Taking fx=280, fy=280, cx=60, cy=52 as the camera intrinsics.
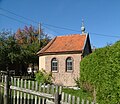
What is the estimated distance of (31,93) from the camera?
7.95m

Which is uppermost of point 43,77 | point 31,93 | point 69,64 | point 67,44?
point 67,44

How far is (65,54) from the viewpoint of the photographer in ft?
106

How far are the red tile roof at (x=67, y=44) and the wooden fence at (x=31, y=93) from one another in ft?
74.3

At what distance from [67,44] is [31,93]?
26.1m

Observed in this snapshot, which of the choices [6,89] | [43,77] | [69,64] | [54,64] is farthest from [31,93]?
[54,64]

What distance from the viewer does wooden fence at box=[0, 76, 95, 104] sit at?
6.79 m

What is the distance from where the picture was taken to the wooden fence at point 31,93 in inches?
267

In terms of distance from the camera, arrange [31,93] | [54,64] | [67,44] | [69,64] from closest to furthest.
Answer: [31,93] < [69,64] < [54,64] < [67,44]

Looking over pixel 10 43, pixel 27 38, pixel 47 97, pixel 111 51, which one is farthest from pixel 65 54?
pixel 27 38

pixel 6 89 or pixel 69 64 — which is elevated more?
pixel 69 64

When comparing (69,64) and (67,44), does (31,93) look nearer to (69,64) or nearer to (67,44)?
(69,64)

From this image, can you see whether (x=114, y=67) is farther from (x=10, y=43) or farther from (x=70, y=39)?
(x=10, y=43)

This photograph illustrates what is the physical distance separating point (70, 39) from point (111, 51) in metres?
25.5

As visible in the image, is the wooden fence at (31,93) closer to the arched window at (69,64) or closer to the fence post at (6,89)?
the fence post at (6,89)
